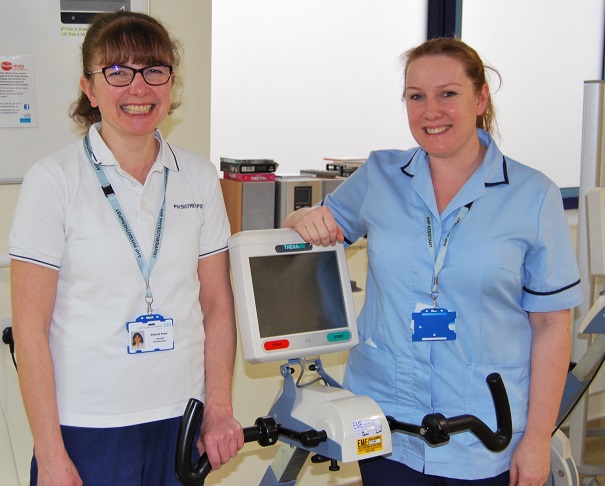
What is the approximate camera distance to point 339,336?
179 cm

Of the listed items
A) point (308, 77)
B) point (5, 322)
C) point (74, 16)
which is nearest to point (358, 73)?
point (308, 77)

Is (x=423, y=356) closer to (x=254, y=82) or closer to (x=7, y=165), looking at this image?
(x=7, y=165)

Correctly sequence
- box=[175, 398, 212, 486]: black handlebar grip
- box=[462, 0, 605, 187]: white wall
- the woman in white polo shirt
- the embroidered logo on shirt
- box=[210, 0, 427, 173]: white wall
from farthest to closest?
1. box=[462, 0, 605, 187]: white wall
2. box=[210, 0, 427, 173]: white wall
3. the embroidered logo on shirt
4. the woman in white polo shirt
5. box=[175, 398, 212, 486]: black handlebar grip

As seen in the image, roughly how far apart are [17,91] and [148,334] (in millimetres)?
1273

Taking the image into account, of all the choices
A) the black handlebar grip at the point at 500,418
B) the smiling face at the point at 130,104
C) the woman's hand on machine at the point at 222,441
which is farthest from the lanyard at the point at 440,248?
the smiling face at the point at 130,104

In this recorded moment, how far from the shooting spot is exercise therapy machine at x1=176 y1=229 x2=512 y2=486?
61.9 inches

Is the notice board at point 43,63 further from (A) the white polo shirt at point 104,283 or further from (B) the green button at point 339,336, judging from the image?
(B) the green button at point 339,336

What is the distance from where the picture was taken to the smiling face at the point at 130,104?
1.67m

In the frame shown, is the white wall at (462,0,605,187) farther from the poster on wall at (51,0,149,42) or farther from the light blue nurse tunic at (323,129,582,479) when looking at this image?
the light blue nurse tunic at (323,129,582,479)

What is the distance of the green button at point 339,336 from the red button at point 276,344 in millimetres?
114

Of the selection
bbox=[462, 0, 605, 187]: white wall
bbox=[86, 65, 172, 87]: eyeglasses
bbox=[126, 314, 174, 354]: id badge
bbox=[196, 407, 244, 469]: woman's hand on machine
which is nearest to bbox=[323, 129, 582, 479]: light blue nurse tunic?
bbox=[196, 407, 244, 469]: woman's hand on machine

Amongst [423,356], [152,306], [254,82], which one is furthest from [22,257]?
[254,82]

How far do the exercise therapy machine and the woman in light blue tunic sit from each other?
0.29 feet

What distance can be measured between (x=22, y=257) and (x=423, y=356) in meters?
0.87
